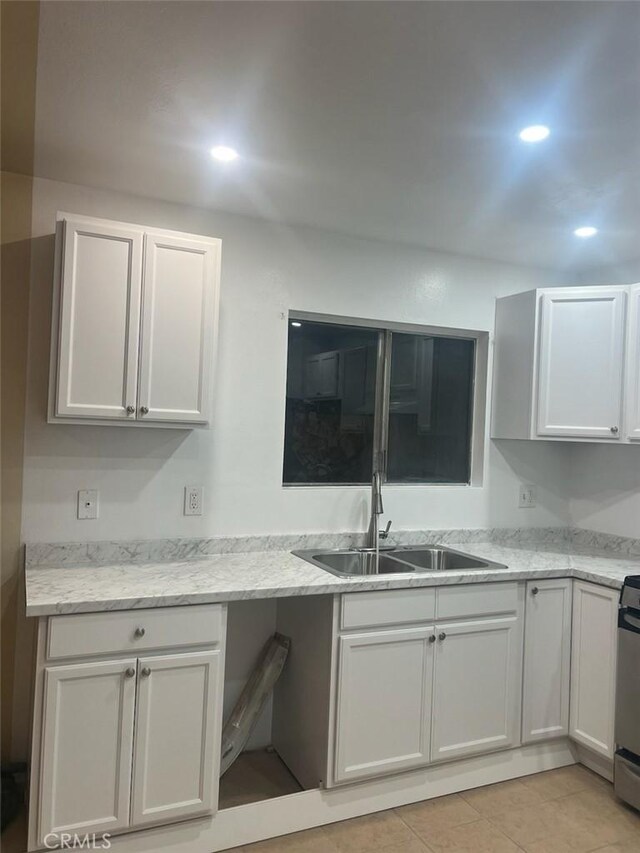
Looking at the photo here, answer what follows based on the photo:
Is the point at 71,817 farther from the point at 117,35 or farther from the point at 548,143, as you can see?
the point at 548,143

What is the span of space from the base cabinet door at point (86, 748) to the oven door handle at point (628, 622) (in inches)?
78.9

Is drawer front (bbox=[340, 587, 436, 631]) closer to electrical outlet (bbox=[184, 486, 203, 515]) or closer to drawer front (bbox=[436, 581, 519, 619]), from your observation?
drawer front (bbox=[436, 581, 519, 619])

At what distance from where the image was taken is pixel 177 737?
82.8 inches

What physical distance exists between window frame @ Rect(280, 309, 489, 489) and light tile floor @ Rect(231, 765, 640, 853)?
1450 mm

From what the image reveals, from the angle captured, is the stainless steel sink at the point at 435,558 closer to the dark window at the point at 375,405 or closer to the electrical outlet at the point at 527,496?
the dark window at the point at 375,405

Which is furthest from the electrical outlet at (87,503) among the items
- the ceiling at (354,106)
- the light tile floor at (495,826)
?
the light tile floor at (495,826)

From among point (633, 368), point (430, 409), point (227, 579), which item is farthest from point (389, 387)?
point (227, 579)

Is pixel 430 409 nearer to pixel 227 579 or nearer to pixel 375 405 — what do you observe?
pixel 375 405

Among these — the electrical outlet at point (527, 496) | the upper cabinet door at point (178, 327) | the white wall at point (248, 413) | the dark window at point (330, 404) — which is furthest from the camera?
the electrical outlet at point (527, 496)

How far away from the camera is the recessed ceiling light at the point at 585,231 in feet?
9.48

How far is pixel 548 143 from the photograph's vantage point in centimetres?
205

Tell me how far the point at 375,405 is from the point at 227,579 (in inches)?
54.8

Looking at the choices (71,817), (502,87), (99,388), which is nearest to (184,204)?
(99,388)

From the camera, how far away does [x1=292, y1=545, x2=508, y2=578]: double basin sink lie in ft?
9.41
